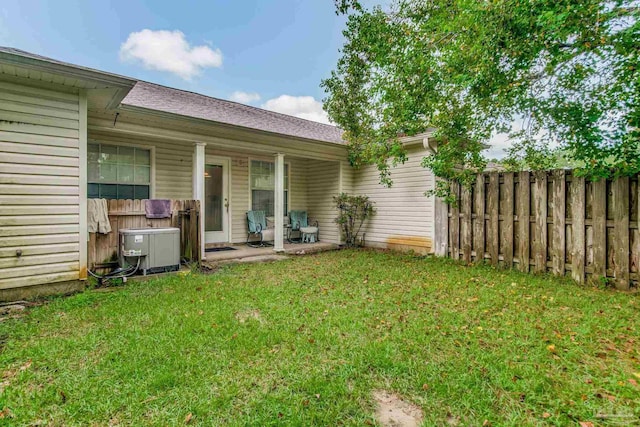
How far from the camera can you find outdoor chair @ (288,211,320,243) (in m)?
8.62

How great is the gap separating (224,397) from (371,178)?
281 inches

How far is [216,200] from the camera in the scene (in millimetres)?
7586

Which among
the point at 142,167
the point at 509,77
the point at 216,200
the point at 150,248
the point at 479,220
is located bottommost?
the point at 150,248

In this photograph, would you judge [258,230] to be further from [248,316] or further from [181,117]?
[248,316]

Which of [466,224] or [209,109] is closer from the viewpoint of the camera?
[466,224]

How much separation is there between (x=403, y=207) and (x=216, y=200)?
4729 mm

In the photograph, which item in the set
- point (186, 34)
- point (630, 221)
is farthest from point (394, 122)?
point (186, 34)

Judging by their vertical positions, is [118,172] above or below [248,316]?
above

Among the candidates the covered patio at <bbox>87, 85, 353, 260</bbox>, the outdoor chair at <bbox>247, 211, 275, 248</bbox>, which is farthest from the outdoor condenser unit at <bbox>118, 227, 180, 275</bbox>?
the outdoor chair at <bbox>247, 211, 275, 248</bbox>

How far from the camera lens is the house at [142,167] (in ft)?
12.1

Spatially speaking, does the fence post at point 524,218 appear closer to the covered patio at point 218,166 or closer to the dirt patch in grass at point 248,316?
the covered patio at point 218,166

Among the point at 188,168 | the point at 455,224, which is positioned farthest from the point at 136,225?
the point at 455,224

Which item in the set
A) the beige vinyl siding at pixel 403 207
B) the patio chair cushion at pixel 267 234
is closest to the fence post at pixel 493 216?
the beige vinyl siding at pixel 403 207

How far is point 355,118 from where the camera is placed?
8.80m
